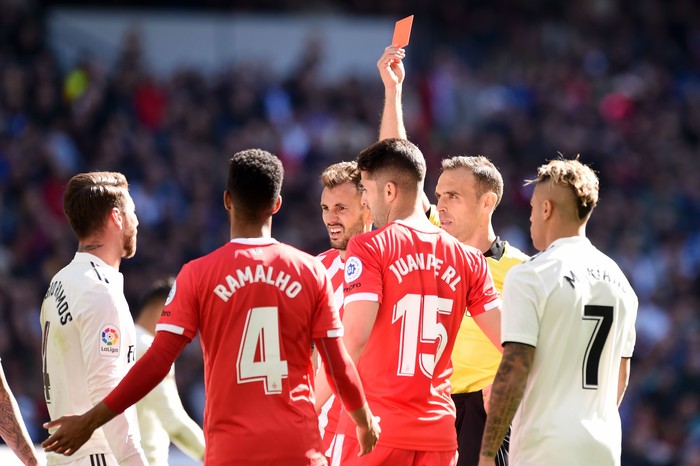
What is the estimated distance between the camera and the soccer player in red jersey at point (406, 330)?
545 cm

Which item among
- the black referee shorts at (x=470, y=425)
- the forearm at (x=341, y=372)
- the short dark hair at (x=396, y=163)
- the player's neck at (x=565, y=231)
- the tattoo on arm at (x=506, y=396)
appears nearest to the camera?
the forearm at (x=341, y=372)

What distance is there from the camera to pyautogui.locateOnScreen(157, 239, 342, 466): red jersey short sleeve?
15.6ft

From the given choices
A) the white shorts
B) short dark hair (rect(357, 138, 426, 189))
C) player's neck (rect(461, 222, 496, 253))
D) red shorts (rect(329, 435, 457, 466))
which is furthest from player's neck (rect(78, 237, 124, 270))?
player's neck (rect(461, 222, 496, 253))

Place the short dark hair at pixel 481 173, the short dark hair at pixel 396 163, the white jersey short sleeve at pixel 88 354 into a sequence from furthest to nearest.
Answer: the short dark hair at pixel 481 173, the short dark hair at pixel 396 163, the white jersey short sleeve at pixel 88 354

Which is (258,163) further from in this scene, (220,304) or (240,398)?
(240,398)

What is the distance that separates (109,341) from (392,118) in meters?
2.53

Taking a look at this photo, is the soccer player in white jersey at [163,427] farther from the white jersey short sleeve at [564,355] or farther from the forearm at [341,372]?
the white jersey short sleeve at [564,355]

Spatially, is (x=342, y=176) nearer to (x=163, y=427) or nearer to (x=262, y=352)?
(x=163, y=427)

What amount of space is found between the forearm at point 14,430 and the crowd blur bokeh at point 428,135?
7.89 m

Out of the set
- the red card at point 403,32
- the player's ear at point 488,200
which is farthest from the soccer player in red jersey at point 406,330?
the red card at point 403,32

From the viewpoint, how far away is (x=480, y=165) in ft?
22.1

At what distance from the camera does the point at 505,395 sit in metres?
5.00

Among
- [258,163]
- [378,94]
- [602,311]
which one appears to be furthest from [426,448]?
[378,94]

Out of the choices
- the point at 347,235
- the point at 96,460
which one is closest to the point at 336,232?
the point at 347,235
